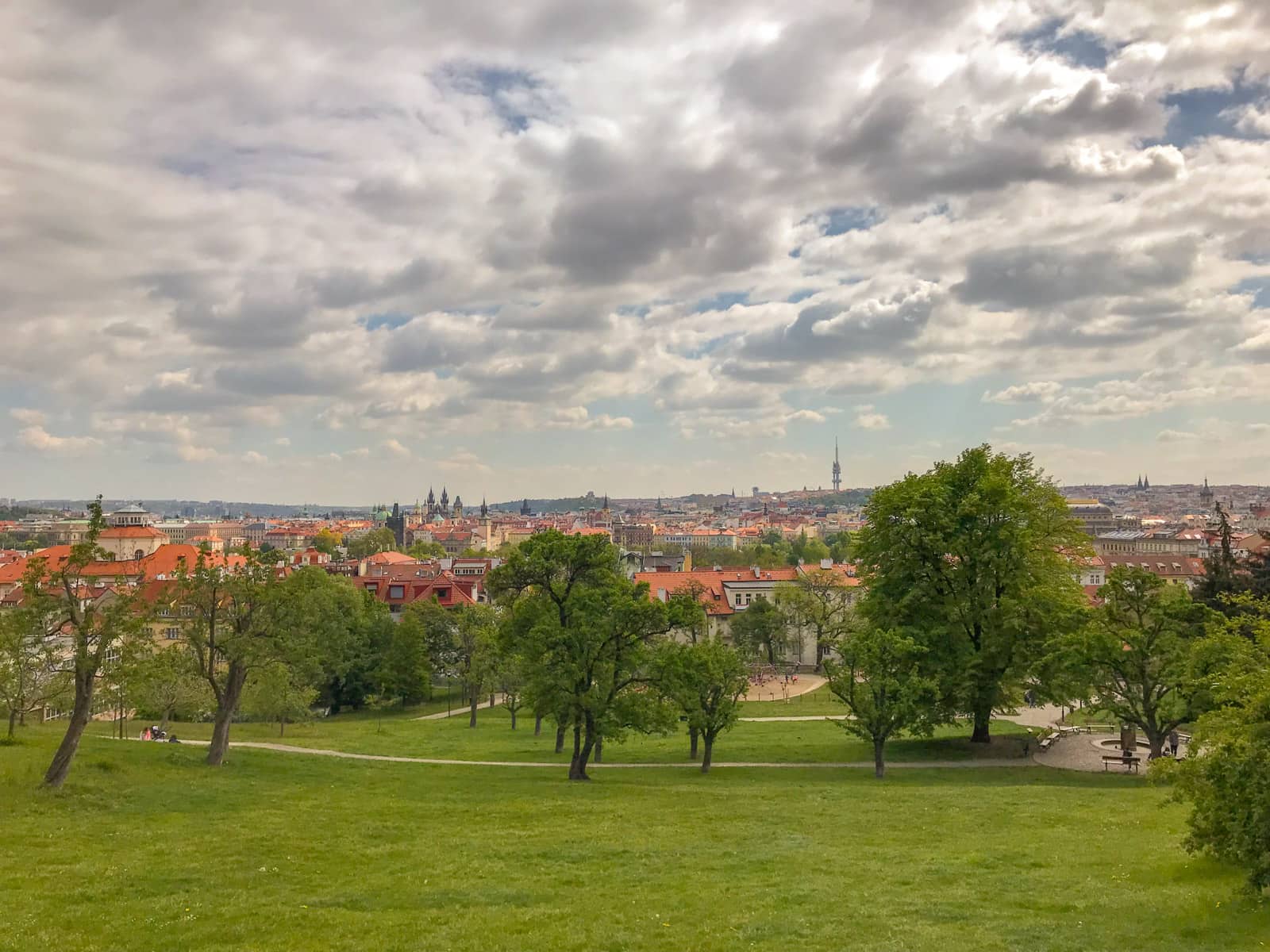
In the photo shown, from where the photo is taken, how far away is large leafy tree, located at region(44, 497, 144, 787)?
26.3m

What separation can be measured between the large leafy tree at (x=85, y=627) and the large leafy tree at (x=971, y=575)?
28.2 meters

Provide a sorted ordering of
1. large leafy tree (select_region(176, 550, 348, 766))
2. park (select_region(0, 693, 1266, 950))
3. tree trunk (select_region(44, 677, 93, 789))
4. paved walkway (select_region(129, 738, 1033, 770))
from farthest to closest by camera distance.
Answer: paved walkway (select_region(129, 738, 1033, 770)) < large leafy tree (select_region(176, 550, 348, 766)) < tree trunk (select_region(44, 677, 93, 789)) < park (select_region(0, 693, 1266, 950))

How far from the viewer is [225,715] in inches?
1351

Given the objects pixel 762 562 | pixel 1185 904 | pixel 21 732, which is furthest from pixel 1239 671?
pixel 762 562

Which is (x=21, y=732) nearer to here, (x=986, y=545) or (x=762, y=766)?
(x=762, y=766)

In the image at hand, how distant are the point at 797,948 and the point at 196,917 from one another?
1038 centimetres

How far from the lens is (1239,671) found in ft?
61.0

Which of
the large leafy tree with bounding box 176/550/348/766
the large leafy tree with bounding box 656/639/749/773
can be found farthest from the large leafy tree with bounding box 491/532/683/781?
the large leafy tree with bounding box 176/550/348/766

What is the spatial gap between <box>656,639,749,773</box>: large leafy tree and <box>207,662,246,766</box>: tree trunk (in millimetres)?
15673

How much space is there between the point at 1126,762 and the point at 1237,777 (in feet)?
77.1

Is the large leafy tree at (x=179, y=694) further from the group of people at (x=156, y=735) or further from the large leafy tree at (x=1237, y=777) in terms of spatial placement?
the large leafy tree at (x=1237, y=777)

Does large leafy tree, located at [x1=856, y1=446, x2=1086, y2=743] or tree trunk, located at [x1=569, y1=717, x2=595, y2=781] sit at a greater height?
large leafy tree, located at [x1=856, y1=446, x2=1086, y2=743]

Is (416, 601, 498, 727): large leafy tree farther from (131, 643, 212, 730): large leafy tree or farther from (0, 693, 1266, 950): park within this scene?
(0, 693, 1266, 950): park

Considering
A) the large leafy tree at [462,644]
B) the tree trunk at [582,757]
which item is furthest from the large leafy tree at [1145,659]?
the large leafy tree at [462,644]
